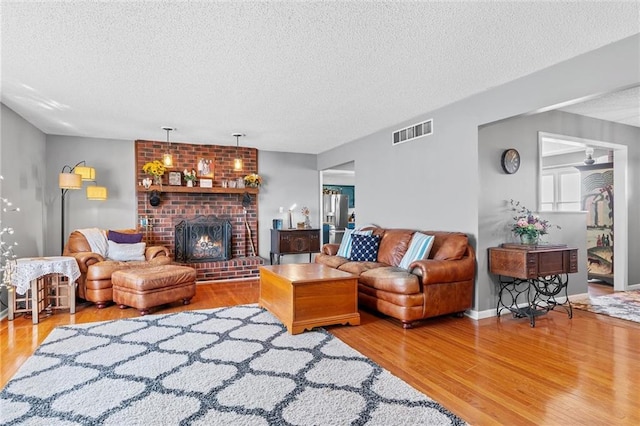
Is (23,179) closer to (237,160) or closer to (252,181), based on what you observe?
(237,160)

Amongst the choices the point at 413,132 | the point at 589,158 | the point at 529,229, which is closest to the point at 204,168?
the point at 413,132

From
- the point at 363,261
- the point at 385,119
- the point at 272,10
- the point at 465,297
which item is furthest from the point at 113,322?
the point at 385,119

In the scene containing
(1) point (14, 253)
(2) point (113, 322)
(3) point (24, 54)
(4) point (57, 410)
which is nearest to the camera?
(4) point (57, 410)

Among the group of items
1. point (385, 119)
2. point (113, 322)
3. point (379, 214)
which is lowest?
point (113, 322)

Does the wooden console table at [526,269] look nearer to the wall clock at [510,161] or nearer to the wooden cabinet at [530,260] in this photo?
the wooden cabinet at [530,260]

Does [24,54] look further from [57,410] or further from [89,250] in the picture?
[89,250]

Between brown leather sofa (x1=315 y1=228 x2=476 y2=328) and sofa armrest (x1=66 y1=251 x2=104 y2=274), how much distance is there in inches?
133

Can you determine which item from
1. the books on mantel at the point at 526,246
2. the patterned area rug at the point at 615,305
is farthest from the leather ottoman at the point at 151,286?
the patterned area rug at the point at 615,305

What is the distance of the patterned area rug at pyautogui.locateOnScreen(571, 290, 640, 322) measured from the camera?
4.27 metres

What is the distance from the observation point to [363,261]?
509 cm

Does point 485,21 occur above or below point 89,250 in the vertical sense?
above

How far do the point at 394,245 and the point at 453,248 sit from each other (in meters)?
0.96

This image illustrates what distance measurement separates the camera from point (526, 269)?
12.4 ft

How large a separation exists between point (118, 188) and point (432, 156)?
203 inches
